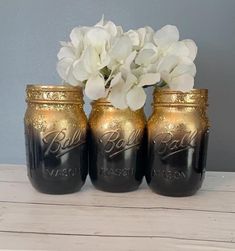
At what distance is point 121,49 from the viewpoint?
614 mm

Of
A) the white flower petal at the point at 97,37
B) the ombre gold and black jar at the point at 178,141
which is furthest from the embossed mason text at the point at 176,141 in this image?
the white flower petal at the point at 97,37

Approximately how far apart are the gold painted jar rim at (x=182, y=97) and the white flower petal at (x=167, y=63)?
0.04m

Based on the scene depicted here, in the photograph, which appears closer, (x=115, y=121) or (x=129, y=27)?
(x=115, y=121)

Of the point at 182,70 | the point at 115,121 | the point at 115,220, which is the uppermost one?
the point at 182,70

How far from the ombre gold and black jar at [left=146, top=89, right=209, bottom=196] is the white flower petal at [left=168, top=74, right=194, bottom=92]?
1 cm

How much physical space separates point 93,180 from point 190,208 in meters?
0.21

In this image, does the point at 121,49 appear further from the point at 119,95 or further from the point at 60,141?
the point at 60,141

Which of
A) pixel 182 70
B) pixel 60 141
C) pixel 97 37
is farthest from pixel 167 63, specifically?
pixel 60 141

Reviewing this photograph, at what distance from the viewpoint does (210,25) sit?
0.93 m

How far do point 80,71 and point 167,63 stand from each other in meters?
0.16

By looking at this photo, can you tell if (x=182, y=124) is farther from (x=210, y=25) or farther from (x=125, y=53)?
(x=210, y=25)

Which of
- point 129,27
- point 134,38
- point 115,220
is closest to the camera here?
point 115,220

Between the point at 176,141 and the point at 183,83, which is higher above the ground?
the point at 183,83

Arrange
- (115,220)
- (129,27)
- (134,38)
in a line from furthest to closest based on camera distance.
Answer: (129,27)
(134,38)
(115,220)
